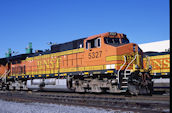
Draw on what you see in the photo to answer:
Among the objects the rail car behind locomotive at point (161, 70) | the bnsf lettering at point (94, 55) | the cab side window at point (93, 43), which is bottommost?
the rail car behind locomotive at point (161, 70)

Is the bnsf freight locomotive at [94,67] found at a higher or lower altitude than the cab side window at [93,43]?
lower

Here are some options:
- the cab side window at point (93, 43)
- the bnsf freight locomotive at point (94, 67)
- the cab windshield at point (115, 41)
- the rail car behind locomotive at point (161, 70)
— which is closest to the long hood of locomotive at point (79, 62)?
the bnsf freight locomotive at point (94, 67)

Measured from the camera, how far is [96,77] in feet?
39.2

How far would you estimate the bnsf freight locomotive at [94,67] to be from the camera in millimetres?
10594

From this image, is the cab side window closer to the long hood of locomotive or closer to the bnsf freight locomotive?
the bnsf freight locomotive

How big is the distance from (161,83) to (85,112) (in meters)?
9.57

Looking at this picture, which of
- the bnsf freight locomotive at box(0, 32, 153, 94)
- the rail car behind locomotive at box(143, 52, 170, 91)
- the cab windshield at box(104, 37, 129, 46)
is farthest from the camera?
the rail car behind locomotive at box(143, 52, 170, 91)

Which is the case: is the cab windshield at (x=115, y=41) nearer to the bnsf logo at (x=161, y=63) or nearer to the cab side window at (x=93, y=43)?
the cab side window at (x=93, y=43)

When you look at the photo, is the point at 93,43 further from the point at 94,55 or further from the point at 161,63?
the point at 161,63

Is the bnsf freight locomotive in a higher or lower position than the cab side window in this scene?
lower

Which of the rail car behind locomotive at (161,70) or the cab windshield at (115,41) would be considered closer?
the cab windshield at (115,41)

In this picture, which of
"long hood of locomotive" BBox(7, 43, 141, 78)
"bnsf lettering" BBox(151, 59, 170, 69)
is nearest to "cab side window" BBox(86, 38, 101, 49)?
"long hood of locomotive" BBox(7, 43, 141, 78)

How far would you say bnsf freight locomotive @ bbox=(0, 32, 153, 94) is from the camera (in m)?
10.6

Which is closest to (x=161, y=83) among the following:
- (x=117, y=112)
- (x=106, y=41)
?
(x=106, y=41)
